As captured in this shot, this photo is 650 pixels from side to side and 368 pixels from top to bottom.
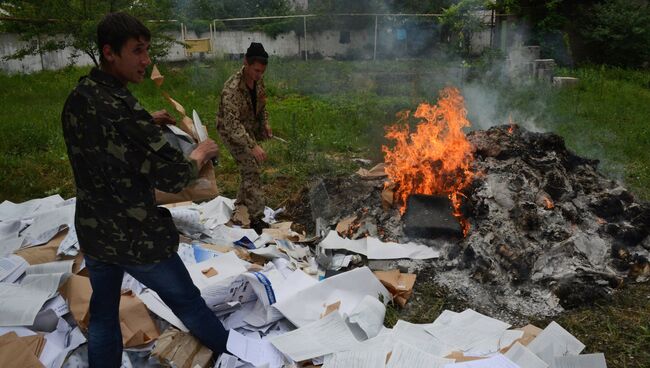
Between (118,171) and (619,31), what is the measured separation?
18443mm

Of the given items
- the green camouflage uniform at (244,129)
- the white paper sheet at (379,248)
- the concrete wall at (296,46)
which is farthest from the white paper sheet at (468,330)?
the concrete wall at (296,46)

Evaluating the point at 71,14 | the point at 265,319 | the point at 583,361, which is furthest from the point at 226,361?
the point at 71,14

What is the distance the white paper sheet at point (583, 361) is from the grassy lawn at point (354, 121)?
0.22 meters

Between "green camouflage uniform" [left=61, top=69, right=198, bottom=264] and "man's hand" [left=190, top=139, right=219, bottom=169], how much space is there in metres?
0.12

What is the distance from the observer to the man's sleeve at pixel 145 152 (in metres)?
2.48

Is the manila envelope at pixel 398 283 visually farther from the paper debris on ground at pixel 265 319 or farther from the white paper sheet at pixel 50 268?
the white paper sheet at pixel 50 268

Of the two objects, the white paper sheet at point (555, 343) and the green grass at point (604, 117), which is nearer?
the white paper sheet at point (555, 343)

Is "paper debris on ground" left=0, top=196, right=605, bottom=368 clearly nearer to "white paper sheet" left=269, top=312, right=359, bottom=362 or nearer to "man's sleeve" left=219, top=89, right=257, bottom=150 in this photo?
"white paper sheet" left=269, top=312, right=359, bottom=362

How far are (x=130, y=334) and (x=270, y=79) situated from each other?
516 inches

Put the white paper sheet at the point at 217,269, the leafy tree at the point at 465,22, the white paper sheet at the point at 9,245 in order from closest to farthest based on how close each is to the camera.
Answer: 1. the white paper sheet at the point at 217,269
2. the white paper sheet at the point at 9,245
3. the leafy tree at the point at 465,22

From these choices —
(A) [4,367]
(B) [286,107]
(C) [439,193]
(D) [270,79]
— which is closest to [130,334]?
(A) [4,367]

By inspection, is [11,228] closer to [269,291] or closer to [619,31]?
[269,291]

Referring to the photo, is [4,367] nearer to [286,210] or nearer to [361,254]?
[361,254]

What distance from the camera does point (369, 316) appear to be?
381 centimetres
